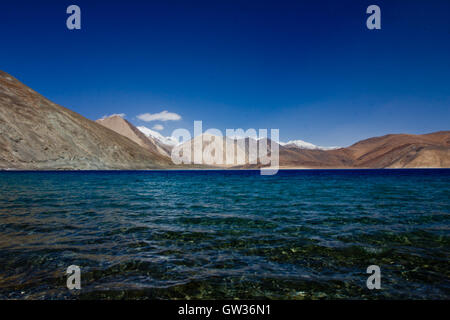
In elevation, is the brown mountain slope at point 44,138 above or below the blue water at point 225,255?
above

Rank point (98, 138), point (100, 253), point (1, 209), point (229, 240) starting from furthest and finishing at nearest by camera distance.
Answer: point (98, 138), point (1, 209), point (229, 240), point (100, 253)

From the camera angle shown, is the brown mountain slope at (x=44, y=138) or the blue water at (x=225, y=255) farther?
the brown mountain slope at (x=44, y=138)

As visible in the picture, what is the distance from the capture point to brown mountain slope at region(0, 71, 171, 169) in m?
102

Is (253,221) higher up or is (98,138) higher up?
(98,138)

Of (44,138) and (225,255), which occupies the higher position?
(44,138)

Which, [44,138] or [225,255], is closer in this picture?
[225,255]

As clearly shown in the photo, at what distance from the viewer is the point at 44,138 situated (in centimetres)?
11369

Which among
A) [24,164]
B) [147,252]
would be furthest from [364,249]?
[24,164]

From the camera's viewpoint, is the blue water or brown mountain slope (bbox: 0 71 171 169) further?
brown mountain slope (bbox: 0 71 171 169)

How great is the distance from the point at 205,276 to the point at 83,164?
13407cm

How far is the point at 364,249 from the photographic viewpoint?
32.0 feet

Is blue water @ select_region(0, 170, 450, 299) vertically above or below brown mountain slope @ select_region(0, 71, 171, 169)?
below

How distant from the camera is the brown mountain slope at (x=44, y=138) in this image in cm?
10212
